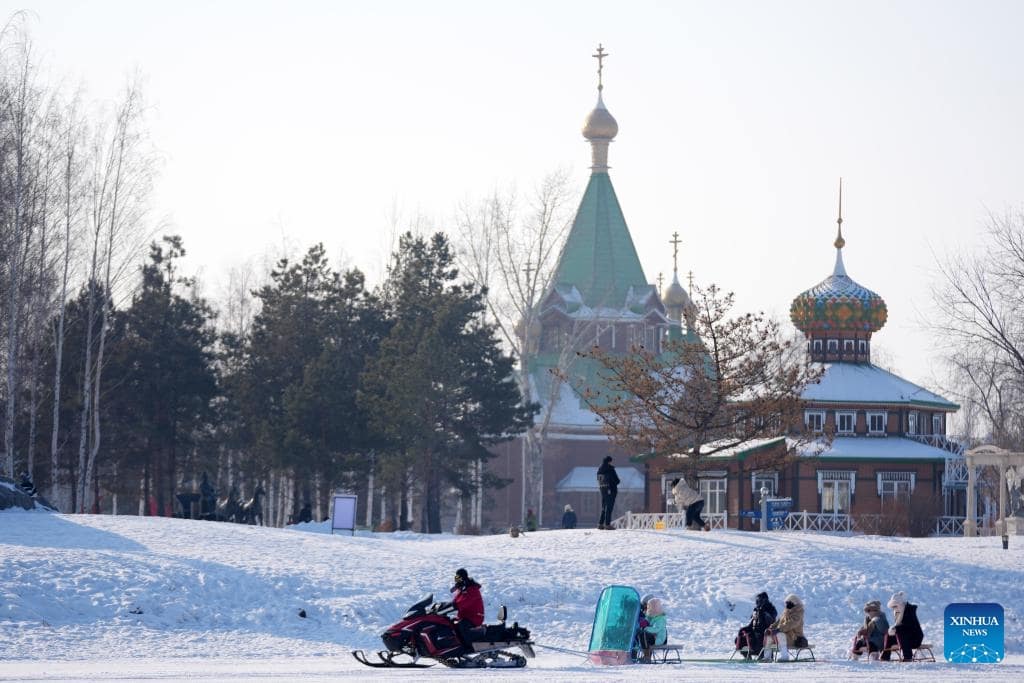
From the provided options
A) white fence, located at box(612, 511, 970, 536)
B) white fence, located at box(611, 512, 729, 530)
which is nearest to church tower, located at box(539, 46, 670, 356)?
white fence, located at box(612, 511, 970, 536)

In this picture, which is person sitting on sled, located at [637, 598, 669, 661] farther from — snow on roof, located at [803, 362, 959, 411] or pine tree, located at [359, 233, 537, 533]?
snow on roof, located at [803, 362, 959, 411]

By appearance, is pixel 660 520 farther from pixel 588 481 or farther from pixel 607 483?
pixel 588 481

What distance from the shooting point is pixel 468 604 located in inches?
929

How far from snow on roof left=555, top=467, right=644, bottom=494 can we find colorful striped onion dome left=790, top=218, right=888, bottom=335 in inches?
777

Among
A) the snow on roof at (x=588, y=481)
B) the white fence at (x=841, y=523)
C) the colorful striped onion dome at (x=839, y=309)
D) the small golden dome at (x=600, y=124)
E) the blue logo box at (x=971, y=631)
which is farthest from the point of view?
the small golden dome at (x=600, y=124)

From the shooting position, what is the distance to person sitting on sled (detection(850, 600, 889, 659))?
25.2 m

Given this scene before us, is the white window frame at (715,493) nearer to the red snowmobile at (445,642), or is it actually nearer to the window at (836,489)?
the window at (836,489)

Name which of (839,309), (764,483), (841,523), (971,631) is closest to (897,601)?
(971,631)

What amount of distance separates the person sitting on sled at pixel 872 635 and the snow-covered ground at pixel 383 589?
700mm

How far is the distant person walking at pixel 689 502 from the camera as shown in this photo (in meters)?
38.6

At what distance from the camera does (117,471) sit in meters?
62.8

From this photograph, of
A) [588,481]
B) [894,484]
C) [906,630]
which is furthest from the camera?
[588,481]

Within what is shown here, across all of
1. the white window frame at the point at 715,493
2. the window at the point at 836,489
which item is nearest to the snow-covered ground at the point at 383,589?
the window at the point at 836,489

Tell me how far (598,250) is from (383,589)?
195 ft
